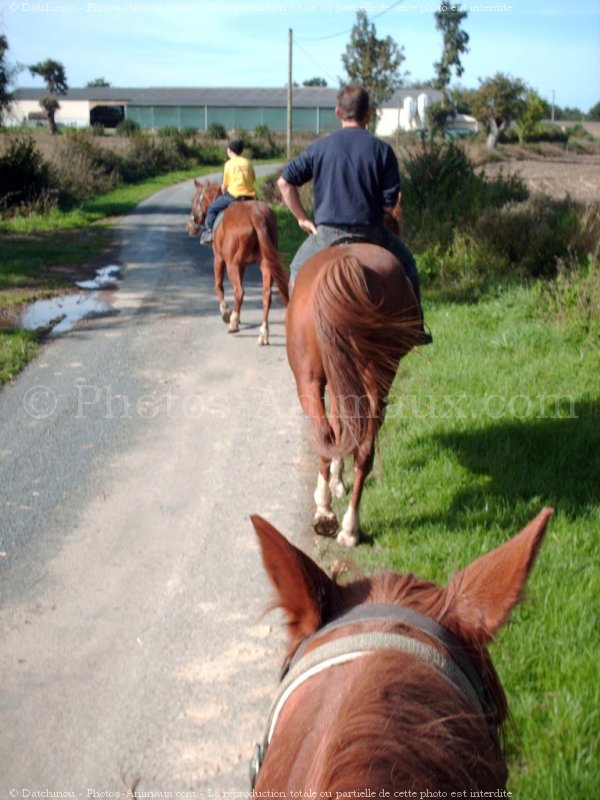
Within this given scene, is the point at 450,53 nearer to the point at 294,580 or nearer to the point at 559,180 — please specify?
the point at 559,180

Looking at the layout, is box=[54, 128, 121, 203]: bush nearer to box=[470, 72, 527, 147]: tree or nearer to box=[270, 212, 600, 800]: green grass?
box=[270, 212, 600, 800]: green grass

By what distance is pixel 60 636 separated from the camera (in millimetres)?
4387

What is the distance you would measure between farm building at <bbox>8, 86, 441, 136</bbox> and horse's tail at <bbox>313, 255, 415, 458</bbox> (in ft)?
276

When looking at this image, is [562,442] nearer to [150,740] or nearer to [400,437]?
[400,437]

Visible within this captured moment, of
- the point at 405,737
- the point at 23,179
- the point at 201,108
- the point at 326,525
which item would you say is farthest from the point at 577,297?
the point at 201,108

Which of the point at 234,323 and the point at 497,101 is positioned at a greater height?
the point at 497,101

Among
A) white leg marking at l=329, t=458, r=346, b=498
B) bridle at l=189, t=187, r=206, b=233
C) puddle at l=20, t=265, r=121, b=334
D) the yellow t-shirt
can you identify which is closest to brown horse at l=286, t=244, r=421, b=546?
white leg marking at l=329, t=458, r=346, b=498

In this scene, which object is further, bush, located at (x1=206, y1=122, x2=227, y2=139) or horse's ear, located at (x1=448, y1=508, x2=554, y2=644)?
bush, located at (x1=206, y1=122, x2=227, y2=139)

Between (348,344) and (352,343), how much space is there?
25mm

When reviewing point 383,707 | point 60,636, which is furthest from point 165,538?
point 383,707

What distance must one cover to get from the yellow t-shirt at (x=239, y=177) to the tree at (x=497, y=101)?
163 feet

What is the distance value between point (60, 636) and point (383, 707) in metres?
3.49

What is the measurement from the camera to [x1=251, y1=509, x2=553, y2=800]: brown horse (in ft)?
4.06

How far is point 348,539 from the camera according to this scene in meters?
5.25
